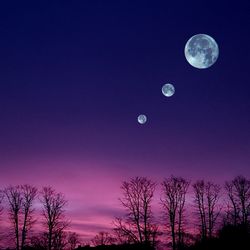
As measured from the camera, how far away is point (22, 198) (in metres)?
55.3

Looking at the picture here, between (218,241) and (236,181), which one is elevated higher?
(236,181)

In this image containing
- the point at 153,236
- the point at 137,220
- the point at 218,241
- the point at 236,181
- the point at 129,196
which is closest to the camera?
the point at 218,241

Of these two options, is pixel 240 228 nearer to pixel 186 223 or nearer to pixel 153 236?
pixel 153 236

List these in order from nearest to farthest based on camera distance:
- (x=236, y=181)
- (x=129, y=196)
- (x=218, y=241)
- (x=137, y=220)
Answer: (x=218, y=241) → (x=137, y=220) → (x=129, y=196) → (x=236, y=181)

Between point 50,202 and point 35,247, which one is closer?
point 35,247

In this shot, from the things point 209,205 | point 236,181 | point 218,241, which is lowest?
point 218,241

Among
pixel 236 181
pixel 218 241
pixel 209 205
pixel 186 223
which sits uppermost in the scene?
pixel 236 181

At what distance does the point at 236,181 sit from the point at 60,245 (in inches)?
1288

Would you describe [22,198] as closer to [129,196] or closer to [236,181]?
[129,196]

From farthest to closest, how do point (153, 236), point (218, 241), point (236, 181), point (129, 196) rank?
point (236, 181)
point (129, 196)
point (153, 236)
point (218, 241)

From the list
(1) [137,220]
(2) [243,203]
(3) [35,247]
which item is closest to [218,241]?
(1) [137,220]

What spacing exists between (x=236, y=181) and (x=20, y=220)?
37455mm

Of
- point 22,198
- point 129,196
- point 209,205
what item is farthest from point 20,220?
point 209,205

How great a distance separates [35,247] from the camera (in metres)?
46.8
